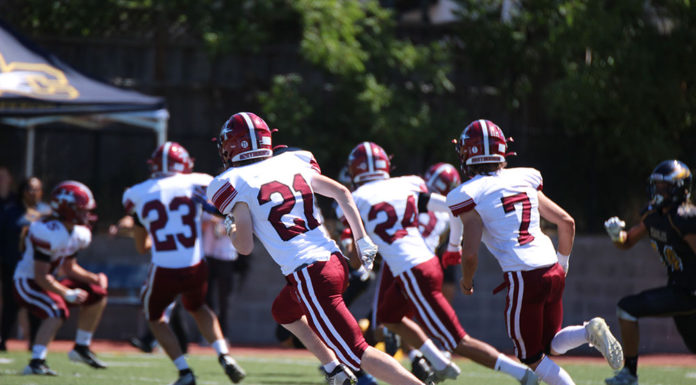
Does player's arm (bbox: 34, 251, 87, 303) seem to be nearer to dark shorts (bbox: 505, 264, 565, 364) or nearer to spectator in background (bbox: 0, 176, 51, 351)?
spectator in background (bbox: 0, 176, 51, 351)

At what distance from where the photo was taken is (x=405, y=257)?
7.10 meters

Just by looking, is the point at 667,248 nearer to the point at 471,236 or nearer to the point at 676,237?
the point at 676,237

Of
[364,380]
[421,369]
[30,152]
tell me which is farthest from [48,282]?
[30,152]

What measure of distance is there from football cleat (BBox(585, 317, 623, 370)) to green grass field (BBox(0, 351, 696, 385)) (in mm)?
2481

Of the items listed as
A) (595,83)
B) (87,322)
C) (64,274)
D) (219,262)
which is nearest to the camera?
(87,322)

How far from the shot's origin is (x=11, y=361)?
30.3 ft

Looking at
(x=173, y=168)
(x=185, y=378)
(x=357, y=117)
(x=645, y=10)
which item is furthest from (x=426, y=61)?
(x=185, y=378)

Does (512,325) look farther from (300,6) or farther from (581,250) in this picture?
(300,6)

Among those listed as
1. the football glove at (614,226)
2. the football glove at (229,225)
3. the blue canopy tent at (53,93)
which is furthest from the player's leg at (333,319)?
the blue canopy tent at (53,93)

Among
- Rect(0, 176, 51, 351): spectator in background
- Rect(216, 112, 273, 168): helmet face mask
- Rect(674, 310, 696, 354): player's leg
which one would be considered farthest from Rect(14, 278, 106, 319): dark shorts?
Rect(674, 310, 696, 354): player's leg

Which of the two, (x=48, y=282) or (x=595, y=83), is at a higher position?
(x=595, y=83)

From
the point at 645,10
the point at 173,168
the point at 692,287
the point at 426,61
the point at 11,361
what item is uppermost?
the point at 645,10

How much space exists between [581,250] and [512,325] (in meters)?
6.67

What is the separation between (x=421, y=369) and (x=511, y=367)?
1.41 m
